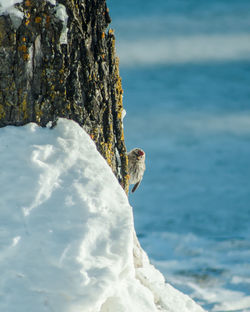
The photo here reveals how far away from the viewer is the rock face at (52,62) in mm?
3037

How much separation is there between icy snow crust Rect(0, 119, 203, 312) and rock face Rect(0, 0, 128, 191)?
0.35 feet

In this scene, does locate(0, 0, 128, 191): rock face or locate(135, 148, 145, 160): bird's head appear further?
locate(135, 148, 145, 160): bird's head

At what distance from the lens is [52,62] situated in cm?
311

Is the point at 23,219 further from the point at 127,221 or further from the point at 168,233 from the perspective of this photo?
the point at 168,233

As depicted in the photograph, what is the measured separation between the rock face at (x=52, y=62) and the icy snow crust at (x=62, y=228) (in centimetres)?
11

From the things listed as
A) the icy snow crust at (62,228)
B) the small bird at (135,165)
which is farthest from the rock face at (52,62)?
the small bird at (135,165)

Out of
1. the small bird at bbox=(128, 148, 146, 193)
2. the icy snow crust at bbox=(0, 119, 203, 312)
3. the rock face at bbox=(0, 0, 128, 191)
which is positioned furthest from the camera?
the small bird at bbox=(128, 148, 146, 193)

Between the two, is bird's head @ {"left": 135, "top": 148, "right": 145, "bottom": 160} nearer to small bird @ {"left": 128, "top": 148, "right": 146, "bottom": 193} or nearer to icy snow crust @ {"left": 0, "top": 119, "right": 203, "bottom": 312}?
small bird @ {"left": 128, "top": 148, "right": 146, "bottom": 193}

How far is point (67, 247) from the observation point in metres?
2.61

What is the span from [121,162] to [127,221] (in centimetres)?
82

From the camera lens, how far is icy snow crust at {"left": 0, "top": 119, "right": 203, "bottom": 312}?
2514 millimetres

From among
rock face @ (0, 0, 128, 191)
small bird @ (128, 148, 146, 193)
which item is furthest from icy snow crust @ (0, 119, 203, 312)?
small bird @ (128, 148, 146, 193)

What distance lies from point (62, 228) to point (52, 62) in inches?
37.1

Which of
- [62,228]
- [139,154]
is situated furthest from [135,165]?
[62,228]
